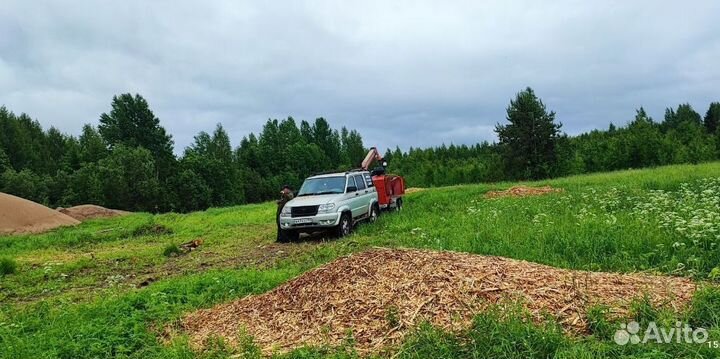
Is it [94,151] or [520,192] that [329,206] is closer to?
[520,192]

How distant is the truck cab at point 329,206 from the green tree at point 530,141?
133ft

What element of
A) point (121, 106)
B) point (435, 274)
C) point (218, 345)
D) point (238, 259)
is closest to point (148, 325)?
point (218, 345)

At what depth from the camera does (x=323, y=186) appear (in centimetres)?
1553

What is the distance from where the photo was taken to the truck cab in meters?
14.0

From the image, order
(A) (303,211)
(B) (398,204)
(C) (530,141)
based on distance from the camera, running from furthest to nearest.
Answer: (C) (530,141), (B) (398,204), (A) (303,211)

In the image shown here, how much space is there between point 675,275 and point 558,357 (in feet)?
11.7

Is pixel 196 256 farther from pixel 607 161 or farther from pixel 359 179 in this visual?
pixel 607 161

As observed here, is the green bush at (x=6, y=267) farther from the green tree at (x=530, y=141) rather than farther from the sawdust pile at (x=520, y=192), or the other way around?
the green tree at (x=530, y=141)

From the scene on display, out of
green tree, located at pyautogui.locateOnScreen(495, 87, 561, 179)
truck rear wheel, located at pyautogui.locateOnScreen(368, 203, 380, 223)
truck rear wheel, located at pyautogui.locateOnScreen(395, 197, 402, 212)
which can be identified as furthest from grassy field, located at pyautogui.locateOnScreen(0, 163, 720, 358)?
green tree, located at pyautogui.locateOnScreen(495, 87, 561, 179)

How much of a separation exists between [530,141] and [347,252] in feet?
155

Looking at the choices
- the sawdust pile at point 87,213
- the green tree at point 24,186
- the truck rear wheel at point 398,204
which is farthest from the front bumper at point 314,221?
the green tree at point 24,186
